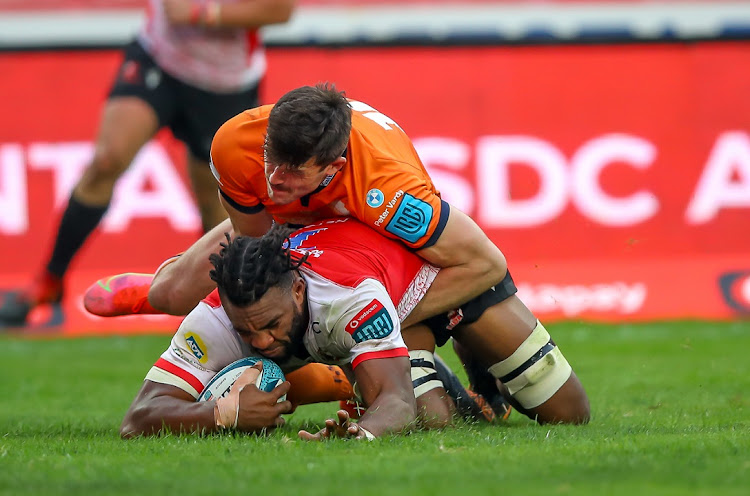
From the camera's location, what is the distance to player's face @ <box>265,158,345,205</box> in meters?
5.29

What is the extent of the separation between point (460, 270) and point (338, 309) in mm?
857

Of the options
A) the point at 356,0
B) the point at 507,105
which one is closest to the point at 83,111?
the point at 356,0

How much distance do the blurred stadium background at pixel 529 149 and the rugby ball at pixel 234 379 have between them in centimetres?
587

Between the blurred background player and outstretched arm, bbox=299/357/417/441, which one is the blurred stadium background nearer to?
the blurred background player

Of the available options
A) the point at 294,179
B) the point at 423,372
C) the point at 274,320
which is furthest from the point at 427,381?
the point at 294,179

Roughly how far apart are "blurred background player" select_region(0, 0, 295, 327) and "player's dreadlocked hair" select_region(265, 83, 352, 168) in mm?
2727

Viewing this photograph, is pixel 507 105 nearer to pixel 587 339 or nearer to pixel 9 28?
pixel 587 339

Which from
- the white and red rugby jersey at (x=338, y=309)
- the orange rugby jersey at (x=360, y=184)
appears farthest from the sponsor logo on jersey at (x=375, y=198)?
the white and red rugby jersey at (x=338, y=309)

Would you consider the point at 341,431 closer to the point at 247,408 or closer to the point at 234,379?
the point at 247,408

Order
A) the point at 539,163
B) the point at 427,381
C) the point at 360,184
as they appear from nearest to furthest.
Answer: the point at 360,184, the point at 427,381, the point at 539,163

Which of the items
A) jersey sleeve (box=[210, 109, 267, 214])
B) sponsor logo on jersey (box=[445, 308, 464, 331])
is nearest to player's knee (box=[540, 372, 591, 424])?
sponsor logo on jersey (box=[445, 308, 464, 331])

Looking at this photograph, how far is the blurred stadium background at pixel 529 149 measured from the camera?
11148 mm

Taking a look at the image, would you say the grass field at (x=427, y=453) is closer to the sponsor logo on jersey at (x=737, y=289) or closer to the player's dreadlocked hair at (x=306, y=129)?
the player's dreadlocked hair at (x=306, y=129)

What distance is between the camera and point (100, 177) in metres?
8.20
